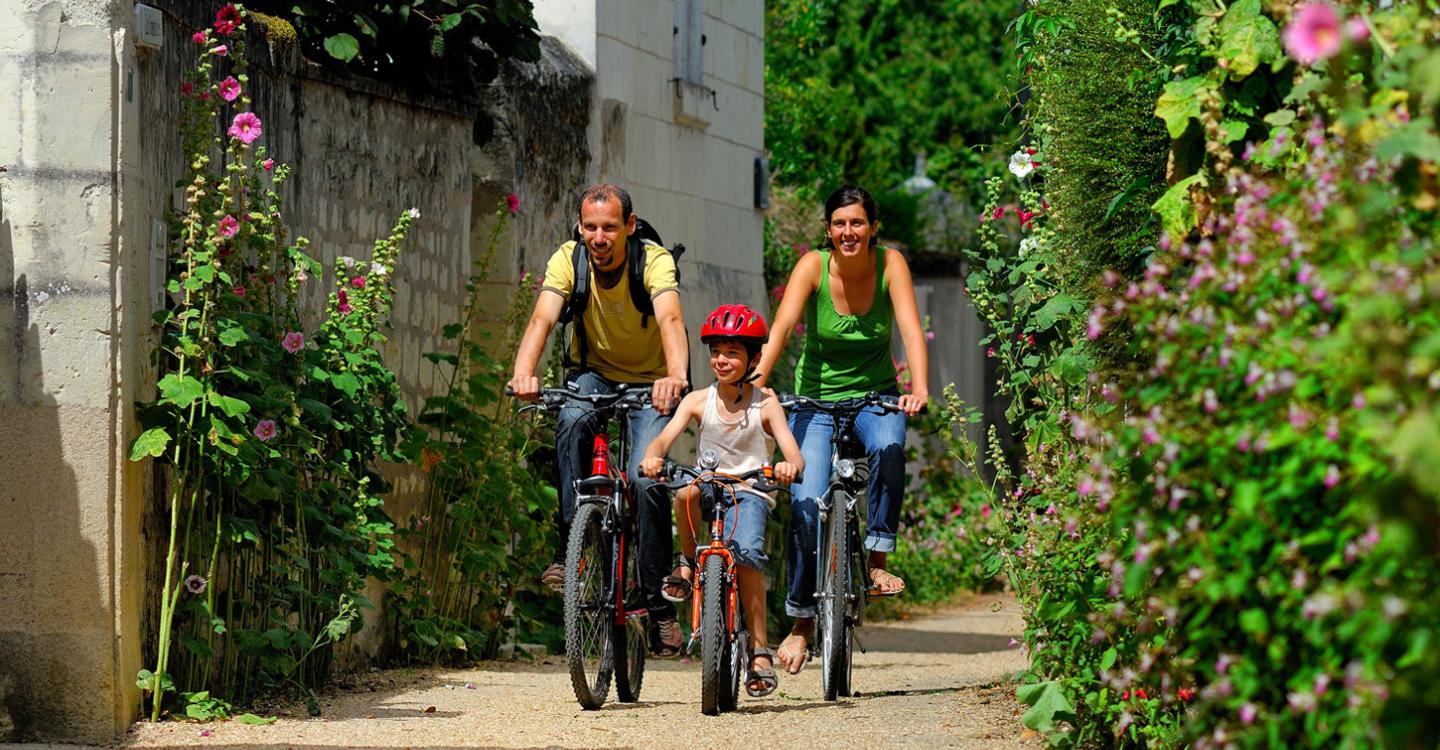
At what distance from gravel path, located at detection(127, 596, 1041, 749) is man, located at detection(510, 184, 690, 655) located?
1.62 ft

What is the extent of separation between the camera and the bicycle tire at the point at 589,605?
664 centimetres

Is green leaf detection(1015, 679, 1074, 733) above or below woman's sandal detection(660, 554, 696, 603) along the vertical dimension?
below

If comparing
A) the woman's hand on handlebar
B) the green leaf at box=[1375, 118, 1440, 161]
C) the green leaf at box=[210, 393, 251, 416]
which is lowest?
the woman's hand on handlebar

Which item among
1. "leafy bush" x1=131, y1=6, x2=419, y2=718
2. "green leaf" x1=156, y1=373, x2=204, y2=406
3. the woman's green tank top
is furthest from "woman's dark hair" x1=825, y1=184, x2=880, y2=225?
"green leaf" x1=156, y1=373, x2=204, y2=406

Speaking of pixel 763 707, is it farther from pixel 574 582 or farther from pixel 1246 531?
pixel 1246 531

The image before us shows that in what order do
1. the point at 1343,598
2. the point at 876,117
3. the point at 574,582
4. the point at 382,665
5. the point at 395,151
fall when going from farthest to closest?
the point at 876,117 < the point at 395,151 < the point at 382,665 < the point at 574,582 < the point at 1343,598

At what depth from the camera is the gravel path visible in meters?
6.00

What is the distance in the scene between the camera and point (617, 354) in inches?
285

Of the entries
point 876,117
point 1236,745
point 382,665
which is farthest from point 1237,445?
point 876,117

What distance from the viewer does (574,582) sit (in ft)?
21.8

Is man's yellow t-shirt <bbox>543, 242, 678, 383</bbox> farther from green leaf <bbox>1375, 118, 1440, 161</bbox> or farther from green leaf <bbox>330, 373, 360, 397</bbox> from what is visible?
green leaf <bbox>1375, 118, 1440, 161</bbox>

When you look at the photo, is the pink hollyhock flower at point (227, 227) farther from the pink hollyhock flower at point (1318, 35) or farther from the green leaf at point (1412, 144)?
the pink hollyhock flower at point (1318, 35)

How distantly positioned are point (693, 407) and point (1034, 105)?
4.90 feet

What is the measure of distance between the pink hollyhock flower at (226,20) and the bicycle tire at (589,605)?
193 cm
